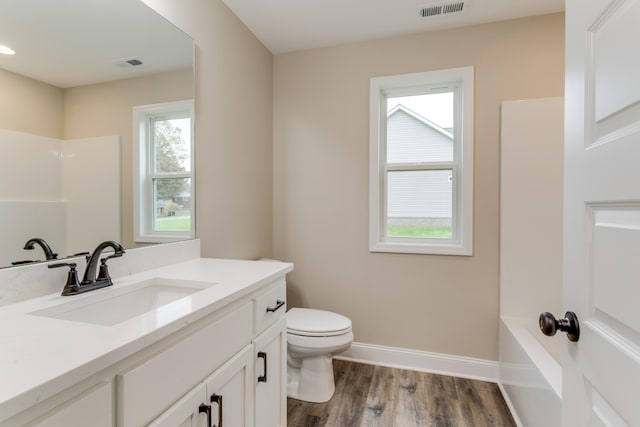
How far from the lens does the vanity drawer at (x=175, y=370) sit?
0.64 meters

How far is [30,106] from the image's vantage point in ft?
3.18

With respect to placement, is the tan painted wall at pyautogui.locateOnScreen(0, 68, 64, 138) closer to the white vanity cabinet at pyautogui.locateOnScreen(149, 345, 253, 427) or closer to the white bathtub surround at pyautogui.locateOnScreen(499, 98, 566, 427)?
the white vanity cabinet at pyautogui.locateOnScreen(149, 345, 253, 427)

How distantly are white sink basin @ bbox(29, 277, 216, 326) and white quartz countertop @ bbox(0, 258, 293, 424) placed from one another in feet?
0.05

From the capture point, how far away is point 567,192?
2.58ft

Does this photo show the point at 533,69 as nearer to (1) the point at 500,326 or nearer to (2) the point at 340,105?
(2) the point at 340,105

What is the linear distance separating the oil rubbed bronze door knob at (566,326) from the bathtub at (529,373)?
743 mm

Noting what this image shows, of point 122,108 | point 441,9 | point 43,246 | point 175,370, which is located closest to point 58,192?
point 43,246

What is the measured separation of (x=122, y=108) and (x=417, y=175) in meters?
1.92

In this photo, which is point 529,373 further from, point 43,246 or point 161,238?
point 43,246

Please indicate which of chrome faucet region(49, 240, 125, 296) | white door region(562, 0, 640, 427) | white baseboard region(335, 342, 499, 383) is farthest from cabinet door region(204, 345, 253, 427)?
white baseboard region(335, 342, 499, 383)

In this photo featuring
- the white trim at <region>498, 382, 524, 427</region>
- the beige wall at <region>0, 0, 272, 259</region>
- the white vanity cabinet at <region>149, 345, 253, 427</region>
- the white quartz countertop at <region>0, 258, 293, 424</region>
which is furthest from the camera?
the white trim at <region>498, 382, 524, 427</region>

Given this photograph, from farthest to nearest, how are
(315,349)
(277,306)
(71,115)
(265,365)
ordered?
(315,349) → (277,306) → (265,365) → (71,115)

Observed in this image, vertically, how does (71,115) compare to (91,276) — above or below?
above

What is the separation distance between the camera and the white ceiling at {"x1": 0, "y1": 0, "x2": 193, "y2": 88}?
0.94 meters
